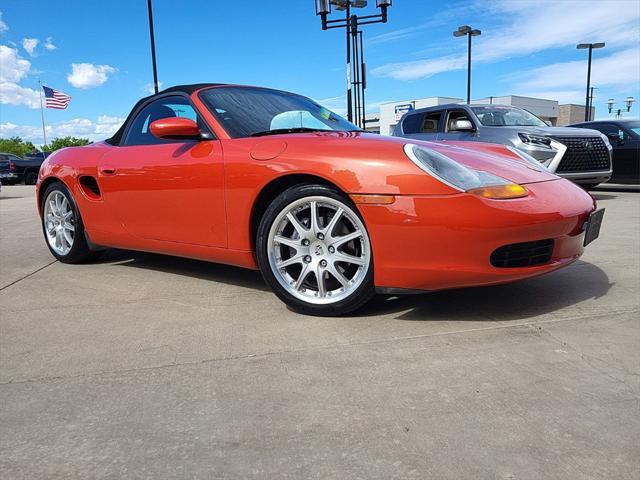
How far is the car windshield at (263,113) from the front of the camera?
3.36 metres

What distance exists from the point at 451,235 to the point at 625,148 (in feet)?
30.6

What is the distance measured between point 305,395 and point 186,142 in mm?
2068

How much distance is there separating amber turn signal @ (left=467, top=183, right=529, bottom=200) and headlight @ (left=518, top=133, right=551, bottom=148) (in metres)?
5.76

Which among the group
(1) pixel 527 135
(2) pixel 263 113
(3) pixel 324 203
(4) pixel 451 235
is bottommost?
(4) pixel 451 235

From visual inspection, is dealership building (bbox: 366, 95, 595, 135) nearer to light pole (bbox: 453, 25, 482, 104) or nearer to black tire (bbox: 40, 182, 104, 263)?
light pole (bbox: 453, 25, 482, 104)

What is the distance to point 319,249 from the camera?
2.91m

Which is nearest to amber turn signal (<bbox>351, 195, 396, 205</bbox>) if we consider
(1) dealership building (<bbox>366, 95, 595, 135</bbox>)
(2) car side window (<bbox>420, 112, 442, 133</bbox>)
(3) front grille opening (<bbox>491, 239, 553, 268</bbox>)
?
(3) front grille opening (<bbox>491, 239, 553, 268</bbox>)

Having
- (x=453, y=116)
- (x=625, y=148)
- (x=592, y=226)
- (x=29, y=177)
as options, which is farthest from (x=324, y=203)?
(x=29, y=177)

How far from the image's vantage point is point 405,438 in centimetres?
167

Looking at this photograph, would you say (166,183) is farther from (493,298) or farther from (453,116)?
(453,116)

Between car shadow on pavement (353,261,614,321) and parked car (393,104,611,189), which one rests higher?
parked car (393,104,611,189)

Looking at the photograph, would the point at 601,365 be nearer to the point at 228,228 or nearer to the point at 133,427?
the point at 133,427

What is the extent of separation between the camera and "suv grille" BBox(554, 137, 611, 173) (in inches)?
318

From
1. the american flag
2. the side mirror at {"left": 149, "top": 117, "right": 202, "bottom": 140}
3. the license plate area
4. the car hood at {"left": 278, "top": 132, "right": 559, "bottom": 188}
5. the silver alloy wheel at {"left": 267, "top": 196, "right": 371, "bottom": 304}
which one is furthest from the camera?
the american flag
